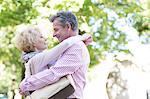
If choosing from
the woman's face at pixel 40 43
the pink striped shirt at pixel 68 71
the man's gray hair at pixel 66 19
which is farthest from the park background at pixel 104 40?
the pink striped shirt at pixel 68 71

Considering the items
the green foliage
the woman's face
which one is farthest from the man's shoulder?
the green foliage

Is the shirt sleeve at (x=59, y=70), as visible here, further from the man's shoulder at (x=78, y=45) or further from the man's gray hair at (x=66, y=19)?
the man's gray hair at (x=66, y=19)

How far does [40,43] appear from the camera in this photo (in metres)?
3.35

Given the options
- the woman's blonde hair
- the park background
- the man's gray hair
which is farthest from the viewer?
the park background

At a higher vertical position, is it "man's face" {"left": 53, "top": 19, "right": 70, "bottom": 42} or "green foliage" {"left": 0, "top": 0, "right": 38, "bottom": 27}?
"man's face" {"left": 53, "top": 19, "right": 70, "bottom": 42}

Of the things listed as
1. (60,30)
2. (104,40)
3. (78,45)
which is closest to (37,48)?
(60,30)

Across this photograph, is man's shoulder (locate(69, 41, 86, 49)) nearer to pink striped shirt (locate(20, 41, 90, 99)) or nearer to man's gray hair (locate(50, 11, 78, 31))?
pink striped shirt (locate(20, 41, 90, 99))

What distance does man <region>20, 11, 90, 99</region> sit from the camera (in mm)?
2787

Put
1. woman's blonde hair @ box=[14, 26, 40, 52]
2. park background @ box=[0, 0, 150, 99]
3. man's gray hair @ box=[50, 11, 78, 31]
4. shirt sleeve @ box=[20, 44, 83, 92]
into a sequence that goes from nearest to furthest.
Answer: shirt sleeve @ box=[20, 44, 83, 92]
man's gray hair @ box=[50, 11, 78, 31]
woman's blonde hair @ box=[14, 26, 40, 52]
park background @ box=[0, 0, 150, 99]

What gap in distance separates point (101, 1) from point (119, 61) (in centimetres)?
216

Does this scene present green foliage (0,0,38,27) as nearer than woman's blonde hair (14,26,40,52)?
No

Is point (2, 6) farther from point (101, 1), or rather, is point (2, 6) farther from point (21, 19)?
point (101, 1)

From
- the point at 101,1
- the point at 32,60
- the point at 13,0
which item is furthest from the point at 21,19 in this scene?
the point at 32,60

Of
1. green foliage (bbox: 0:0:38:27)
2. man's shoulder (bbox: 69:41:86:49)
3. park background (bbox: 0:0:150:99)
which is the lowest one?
park background (bbox: 0:0:150:99)
